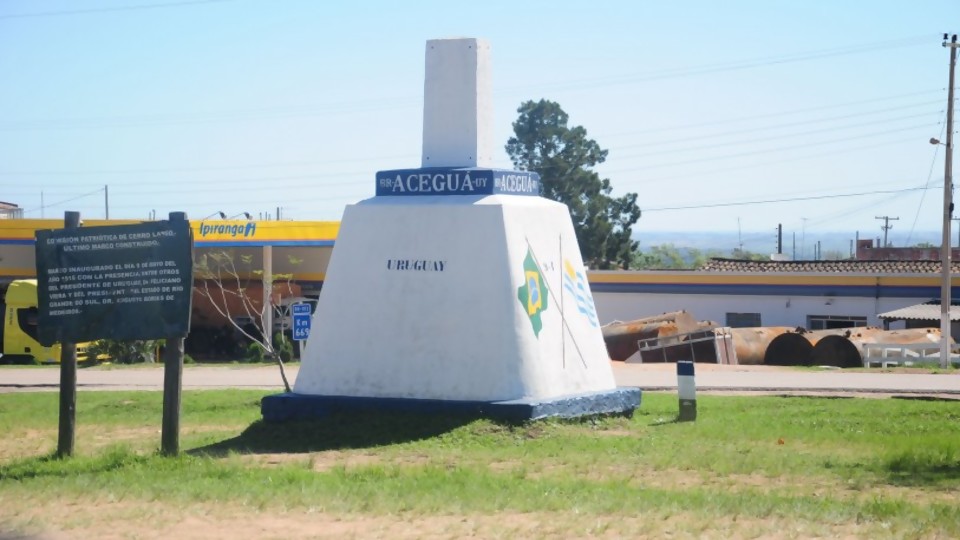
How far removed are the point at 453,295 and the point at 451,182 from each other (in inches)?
59.6

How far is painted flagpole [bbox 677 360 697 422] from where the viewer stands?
16828mm

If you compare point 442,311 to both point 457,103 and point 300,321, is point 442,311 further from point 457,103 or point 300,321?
point 300,321

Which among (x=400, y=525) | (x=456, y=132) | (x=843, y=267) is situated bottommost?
(x=400, y=525)

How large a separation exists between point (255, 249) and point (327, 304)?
30.6 meters

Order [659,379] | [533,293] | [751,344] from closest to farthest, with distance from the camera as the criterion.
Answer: [533,293] < [659,379] < [751,344]

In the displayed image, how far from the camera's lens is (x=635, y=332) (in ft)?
131

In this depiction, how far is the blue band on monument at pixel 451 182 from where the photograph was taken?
1570cm

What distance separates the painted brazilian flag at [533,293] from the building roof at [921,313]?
31.1 m

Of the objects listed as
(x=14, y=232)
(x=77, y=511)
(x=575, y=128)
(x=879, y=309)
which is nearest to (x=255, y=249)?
(x=14, y=232)

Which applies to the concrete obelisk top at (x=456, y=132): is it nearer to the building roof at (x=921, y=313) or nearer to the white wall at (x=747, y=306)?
the building roof at (x=921, y=313)

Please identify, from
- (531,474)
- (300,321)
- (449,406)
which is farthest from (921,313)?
(531,474)

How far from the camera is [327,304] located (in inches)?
621

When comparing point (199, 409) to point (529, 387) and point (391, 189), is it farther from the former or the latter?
point (529, 387)

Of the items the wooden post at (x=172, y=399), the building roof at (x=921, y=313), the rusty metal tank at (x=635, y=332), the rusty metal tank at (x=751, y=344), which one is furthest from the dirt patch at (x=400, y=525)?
the building roof at (x=921, y=313)
